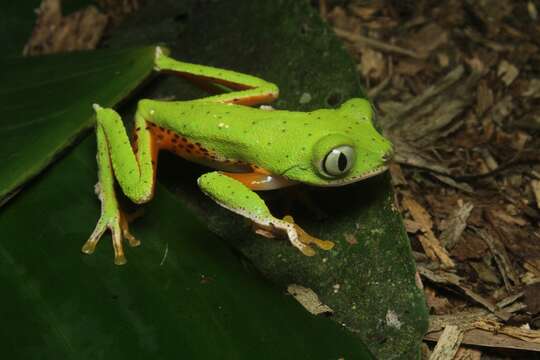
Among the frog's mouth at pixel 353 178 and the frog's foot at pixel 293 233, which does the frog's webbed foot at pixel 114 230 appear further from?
the frog's mouth at pixel 353 178

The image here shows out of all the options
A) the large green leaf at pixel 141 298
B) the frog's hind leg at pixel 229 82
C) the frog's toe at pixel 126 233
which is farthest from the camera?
the frog's hind leg at pixel 229 82

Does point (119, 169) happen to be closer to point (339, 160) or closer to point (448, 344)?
point (339, 160)

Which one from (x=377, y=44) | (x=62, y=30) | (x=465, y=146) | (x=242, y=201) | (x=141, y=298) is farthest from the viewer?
(x=62, y=30)

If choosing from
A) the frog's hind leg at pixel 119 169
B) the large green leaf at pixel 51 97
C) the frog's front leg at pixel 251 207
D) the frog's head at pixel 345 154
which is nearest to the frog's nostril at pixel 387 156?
the frog's head at pixel 345 154

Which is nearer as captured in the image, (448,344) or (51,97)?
(448,344)

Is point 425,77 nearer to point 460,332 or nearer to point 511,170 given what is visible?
point 511,170

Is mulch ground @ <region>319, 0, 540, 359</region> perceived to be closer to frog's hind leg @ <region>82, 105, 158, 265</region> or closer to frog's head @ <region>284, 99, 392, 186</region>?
frog's head @ <region>284, 99, 392, 186</region>

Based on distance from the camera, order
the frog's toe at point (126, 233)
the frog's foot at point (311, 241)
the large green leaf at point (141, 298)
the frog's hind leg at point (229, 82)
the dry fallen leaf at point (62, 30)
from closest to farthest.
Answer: the large green leaf at point (141, 298)
the frog's foot at point (311, 241)
the frog's toe at point (126, 233)
the frog's hind leg at point (229, 82)
the dry fallen leaf at point (62, 30)

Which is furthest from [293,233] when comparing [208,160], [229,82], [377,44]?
[377,44]
